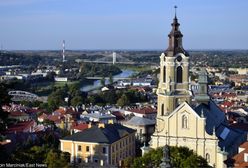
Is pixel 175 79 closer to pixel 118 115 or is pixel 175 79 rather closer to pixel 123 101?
pixel 118 115

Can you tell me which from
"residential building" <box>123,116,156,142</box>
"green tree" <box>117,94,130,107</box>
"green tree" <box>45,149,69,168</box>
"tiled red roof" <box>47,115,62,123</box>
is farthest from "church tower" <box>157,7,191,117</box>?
"green tree" <box>117,94,130,107</box>

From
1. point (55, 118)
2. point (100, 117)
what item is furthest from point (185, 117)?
point (55, 118)

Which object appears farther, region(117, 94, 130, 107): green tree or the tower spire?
region(117, 94, 130, 107): green tree

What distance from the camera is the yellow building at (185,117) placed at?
3447cm

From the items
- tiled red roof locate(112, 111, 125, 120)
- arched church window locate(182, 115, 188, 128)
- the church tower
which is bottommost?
tiled red roof locate(112, 111, 125, 120)

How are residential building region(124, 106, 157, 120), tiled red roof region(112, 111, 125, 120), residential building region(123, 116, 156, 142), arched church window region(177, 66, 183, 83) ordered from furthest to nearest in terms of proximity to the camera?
residential building region(124, 106, 157, 120)
tiled red roof region(112, 111, 125, 120)
residential building region(123, 116, 156, 142)
arched church window region(177, 66, 183, 83)

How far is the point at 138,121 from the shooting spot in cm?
5600

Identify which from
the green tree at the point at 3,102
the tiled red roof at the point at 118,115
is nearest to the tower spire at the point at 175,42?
the green tree at the point at 3,102

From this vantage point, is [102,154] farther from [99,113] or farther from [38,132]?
[99,113]

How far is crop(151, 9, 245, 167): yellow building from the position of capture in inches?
1357

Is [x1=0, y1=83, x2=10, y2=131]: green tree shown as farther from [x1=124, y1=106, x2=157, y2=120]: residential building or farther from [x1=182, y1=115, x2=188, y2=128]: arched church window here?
[x1=124, y1=106, x2=157, y2=120]: residential building

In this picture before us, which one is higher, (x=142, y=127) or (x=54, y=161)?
(x=54, y=161)

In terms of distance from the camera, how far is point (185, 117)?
35.0 m

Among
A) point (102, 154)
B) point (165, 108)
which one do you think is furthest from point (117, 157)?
point (165, 108)
